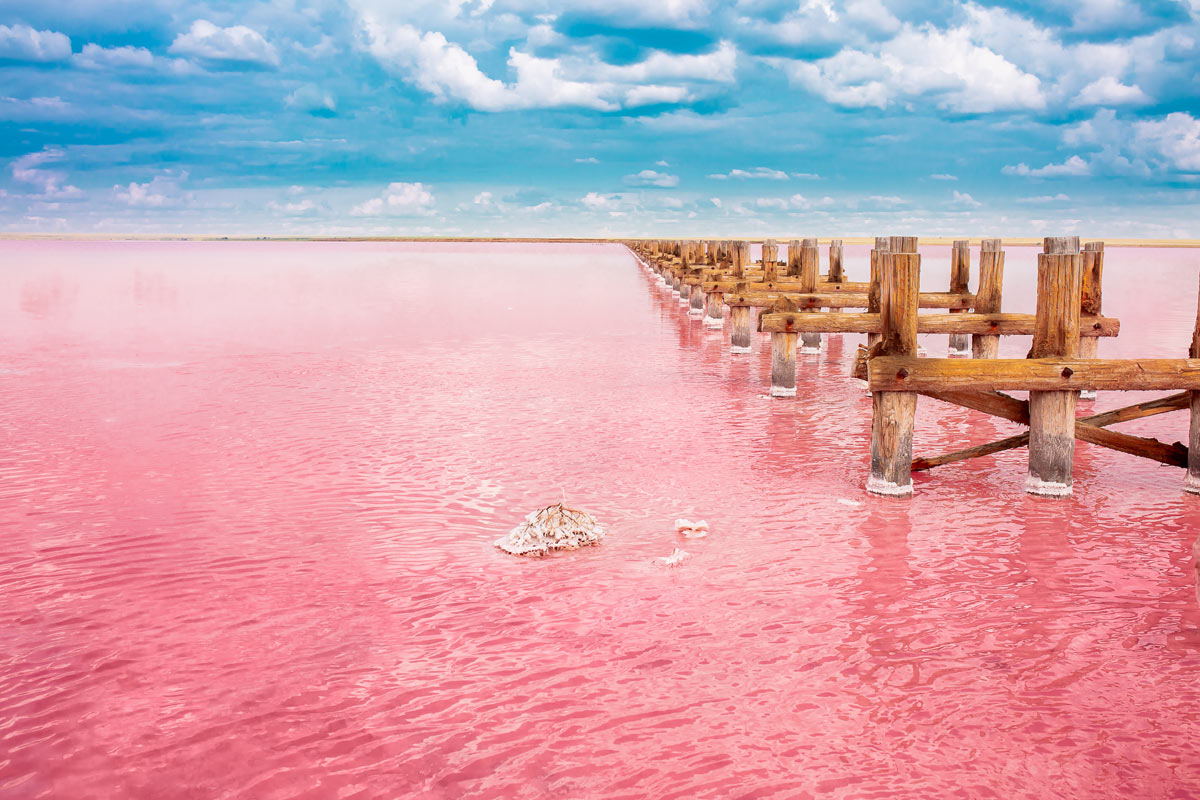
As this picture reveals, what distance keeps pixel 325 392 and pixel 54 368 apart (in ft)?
17.1

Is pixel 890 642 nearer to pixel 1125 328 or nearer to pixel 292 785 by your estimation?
pixel 292 785

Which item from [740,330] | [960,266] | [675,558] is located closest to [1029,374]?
[675,558]

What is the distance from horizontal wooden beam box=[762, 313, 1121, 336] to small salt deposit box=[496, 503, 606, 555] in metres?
5.68

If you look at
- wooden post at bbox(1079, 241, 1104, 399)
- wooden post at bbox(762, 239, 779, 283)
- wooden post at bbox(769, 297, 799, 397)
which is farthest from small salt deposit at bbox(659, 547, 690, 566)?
wooden post at bbox(762, 239, 779, 283)

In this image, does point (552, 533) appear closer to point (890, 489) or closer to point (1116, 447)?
point (890, 489)

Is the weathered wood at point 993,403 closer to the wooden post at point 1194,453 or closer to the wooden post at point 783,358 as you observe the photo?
the wooden post at point 1194,453

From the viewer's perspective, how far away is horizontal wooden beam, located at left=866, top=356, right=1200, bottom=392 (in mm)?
7457

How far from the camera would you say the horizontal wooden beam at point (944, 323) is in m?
11.0

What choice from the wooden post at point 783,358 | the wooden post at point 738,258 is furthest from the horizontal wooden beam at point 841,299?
the wooden post at point 738,258

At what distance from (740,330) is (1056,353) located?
10170 millimetres

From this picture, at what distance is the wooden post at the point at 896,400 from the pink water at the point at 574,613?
10.5 inches

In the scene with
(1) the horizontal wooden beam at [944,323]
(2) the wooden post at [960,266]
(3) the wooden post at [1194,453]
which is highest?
(2) the wooden post at [960,266]

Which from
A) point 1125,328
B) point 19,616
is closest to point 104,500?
point 19,616

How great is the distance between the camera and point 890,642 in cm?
519
